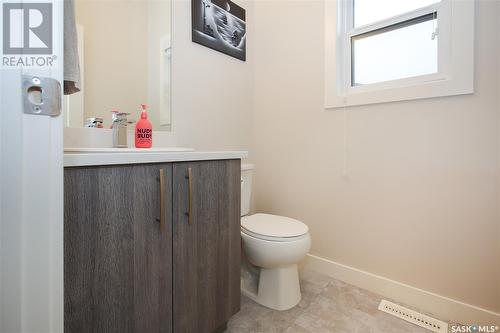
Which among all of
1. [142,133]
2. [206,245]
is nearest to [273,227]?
[206,245]

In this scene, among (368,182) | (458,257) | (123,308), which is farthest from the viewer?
(368,182)

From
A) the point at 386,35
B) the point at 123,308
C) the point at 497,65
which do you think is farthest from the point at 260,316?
the point at 386,35

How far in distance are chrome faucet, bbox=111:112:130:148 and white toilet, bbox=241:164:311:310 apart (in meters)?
0.80

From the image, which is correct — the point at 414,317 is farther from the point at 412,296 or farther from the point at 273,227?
the point at 273,227

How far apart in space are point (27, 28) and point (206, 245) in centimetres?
82

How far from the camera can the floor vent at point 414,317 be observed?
121 centimetres

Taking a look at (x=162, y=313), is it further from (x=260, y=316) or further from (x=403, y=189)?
(x=403, y=189)

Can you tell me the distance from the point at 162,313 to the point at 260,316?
0.65 meters

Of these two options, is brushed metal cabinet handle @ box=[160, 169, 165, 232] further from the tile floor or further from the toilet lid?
the tile floor

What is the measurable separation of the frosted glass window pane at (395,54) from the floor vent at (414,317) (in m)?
1.32

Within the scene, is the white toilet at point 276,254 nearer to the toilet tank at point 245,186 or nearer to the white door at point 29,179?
the toilet tank at point 245,186

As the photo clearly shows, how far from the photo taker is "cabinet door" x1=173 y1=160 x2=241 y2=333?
2.98ft

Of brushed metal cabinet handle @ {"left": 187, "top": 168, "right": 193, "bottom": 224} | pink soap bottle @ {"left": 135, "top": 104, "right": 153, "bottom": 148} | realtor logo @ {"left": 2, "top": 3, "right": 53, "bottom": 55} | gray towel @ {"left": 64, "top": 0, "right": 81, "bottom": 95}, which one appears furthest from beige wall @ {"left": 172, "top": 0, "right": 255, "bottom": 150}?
realtor logo @ {"left": 2, "top": 3, "right": 53, "bottom": 55}

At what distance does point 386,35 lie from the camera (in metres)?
1.57
